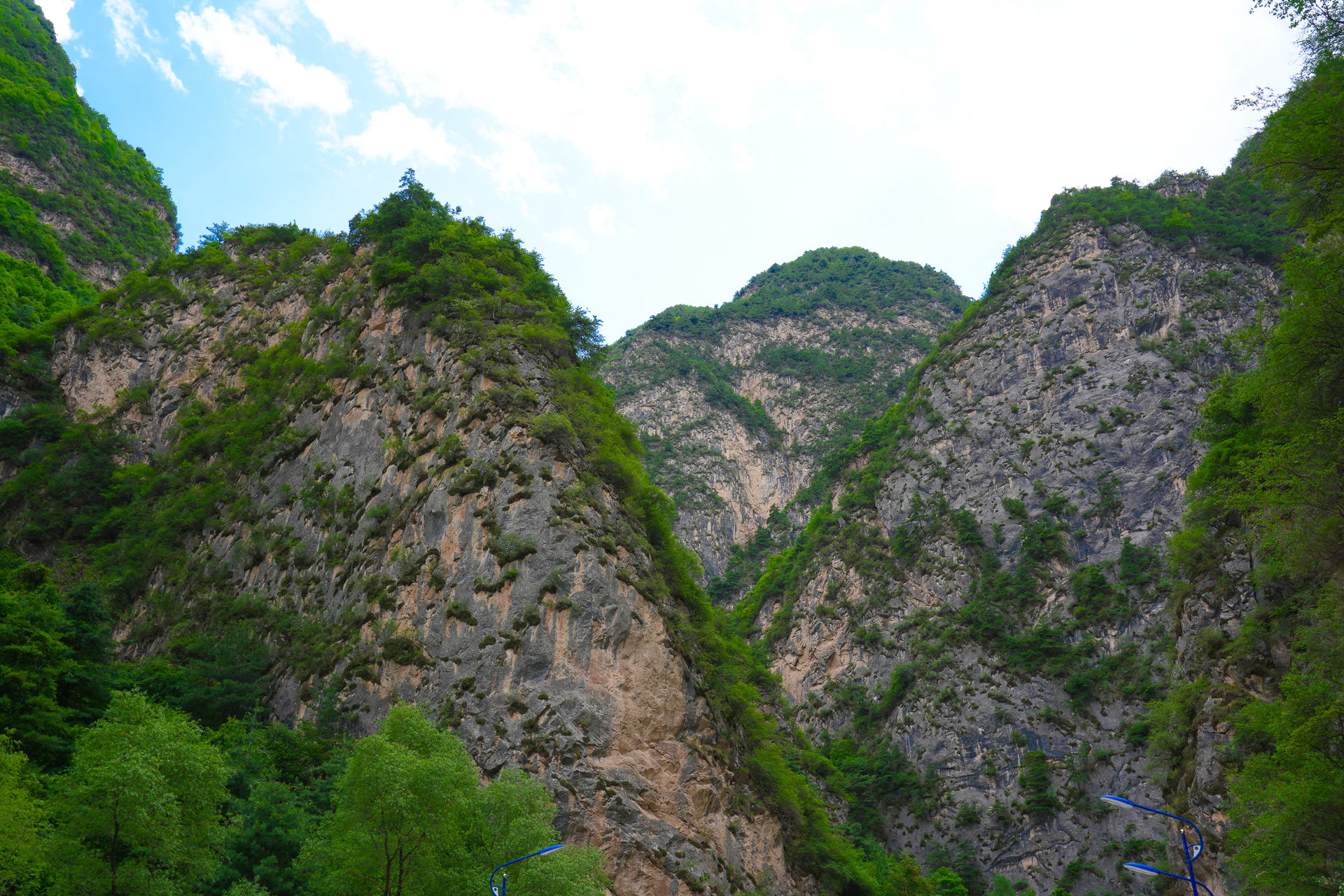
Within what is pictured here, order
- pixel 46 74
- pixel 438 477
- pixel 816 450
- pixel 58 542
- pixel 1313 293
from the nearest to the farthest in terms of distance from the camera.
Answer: pixel 1313 293
pixel 438 477
pixel 58 542
pixel 46 74
pixel 816 450

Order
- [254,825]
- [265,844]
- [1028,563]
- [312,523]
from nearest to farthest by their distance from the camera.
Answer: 1. [265,844]
2. [254,825]
3. [312,523]
4. [1028,563]

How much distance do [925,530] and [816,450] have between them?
3981 centimetres

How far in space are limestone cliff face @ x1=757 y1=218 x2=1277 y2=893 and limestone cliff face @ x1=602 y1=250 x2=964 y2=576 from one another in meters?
26.4

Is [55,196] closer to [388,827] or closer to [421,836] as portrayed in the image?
[388,827]

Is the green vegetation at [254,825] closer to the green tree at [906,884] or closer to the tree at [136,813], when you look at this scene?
the tree at [136,813]

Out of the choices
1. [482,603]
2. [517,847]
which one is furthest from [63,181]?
[517,847]

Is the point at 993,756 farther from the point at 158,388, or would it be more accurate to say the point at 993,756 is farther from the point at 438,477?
the point at 158,388

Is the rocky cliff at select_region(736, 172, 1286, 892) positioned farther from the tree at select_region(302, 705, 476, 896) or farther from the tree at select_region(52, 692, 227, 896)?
the tree at select_region(52, 692, 227, 896)

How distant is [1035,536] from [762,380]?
60.0 meters

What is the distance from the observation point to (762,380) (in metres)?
115

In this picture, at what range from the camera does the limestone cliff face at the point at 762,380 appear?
97.9m

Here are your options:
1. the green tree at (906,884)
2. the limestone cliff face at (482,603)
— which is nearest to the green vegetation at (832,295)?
the limestone cliff face at (482,603)

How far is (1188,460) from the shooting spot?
182 ft

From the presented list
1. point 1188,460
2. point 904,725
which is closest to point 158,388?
point 904,725
